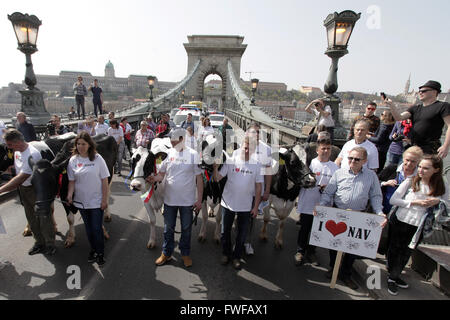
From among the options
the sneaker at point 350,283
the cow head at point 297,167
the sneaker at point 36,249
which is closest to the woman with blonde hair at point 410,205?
the sneaker at point 350,283

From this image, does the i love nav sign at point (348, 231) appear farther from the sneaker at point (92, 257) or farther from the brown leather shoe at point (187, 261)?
the sneaker at point (92, 257)

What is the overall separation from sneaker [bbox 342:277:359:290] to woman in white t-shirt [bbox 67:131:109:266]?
364 centimetres

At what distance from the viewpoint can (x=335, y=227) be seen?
3107 mm

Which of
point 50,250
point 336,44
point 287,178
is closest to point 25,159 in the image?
point 50,250

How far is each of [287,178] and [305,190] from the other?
41 cm

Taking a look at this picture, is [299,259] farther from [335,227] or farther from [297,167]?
[297,167]

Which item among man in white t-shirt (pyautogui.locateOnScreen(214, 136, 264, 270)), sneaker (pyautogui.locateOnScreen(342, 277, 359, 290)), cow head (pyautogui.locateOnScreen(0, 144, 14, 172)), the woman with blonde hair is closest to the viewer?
the woman with blonde hair

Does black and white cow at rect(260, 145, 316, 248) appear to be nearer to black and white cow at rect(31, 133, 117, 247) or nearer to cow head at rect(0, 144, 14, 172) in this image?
black and white cow at rect(31, 133, 117, 247)

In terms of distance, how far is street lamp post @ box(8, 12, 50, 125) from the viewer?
23.2 ft

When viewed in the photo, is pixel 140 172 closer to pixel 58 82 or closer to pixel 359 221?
pixel 359 221

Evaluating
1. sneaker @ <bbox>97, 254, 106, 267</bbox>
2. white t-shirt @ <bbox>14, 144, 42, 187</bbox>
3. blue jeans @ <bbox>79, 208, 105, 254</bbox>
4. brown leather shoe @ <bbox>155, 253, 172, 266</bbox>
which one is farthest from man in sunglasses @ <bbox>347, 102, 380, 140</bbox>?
white t-shirt @ <bbox>14, 144, 42, 187</bbox>

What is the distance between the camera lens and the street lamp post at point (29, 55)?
23.2ft

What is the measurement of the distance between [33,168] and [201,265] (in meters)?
2.76
